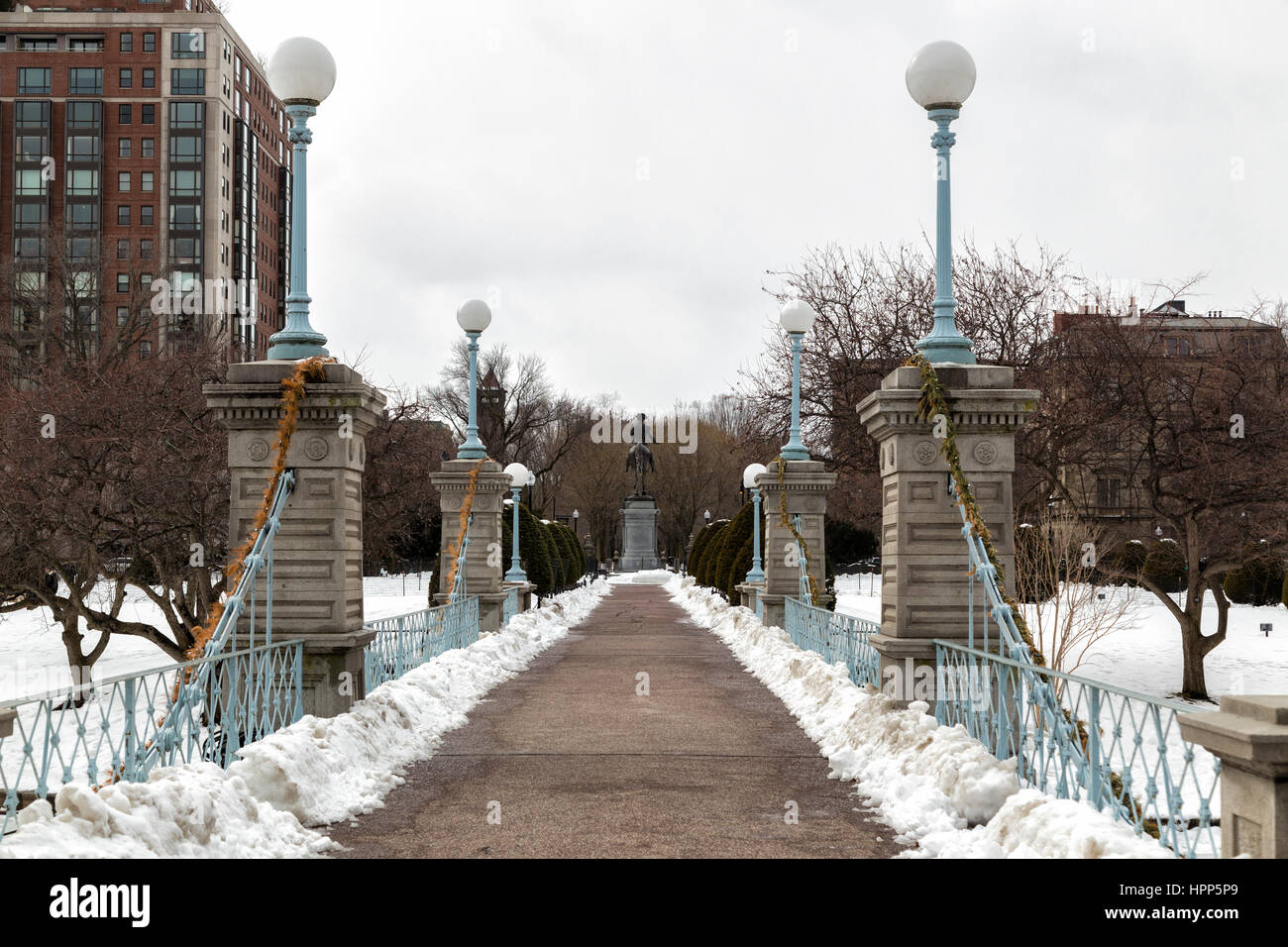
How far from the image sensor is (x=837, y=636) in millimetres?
13422

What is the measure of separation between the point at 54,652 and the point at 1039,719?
2623cm

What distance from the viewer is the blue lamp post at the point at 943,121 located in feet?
29.2

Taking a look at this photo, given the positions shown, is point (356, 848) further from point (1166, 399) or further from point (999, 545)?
point (1166, 399)

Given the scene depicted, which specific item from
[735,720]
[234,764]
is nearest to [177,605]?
[735,720]

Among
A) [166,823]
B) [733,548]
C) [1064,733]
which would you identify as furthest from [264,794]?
[733,548]

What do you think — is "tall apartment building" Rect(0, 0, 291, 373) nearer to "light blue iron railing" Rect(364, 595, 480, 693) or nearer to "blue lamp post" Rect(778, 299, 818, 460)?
"light blue iron railing" Rect(364, 595, 480, 693)

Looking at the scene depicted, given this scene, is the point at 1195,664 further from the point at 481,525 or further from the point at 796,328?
the point at 481,525

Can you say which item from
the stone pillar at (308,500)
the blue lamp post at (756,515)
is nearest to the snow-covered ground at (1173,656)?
the blue lamp post at (756,515)

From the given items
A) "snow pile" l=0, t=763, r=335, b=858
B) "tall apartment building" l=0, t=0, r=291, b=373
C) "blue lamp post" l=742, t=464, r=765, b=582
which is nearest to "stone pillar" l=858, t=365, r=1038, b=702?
"snow pile" l=0, t=763, r=335, b=858

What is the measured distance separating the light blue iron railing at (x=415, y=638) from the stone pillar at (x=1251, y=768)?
Answer: 24.6ft

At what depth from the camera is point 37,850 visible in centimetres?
473

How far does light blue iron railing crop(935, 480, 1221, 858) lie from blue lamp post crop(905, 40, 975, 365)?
1.17m

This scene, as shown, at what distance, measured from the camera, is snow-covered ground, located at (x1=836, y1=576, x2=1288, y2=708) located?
22406 mm
